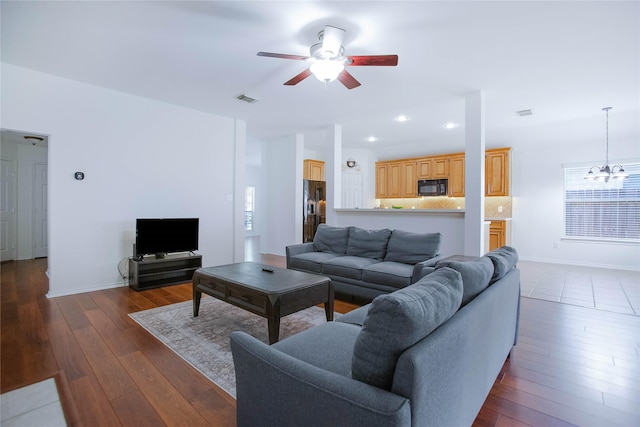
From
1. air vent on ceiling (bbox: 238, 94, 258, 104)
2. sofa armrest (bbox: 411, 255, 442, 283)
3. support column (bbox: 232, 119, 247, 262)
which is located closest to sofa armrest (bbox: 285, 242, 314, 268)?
support column (bbox: 232, 119, 247, 262)

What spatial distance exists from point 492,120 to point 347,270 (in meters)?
4.01

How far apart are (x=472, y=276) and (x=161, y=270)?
4103mm

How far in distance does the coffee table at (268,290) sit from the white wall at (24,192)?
576cm

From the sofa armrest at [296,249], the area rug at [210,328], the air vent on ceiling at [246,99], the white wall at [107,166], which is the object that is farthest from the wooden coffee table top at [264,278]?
the air vent on ceiling at [246,99]

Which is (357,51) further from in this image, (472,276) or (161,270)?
(161,270)

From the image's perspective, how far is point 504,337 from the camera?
2025 millimetres

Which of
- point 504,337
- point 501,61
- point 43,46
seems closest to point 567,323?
point 504,337

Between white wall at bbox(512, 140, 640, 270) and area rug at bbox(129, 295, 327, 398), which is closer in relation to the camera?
area rug at bbox(129, 295, 327, 398)

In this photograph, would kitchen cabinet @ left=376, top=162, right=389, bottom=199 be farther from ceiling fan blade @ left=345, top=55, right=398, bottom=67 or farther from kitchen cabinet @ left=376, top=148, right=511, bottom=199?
ceiling fan blade @ left=345, top=55, right=398, bottom=67

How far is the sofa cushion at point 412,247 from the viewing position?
11.7ft

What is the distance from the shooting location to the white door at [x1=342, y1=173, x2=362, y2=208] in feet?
26.5

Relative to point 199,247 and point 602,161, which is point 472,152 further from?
point 199,247

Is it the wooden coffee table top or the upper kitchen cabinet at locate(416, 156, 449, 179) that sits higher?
the upper kitchen cabinet at locate(416, 156, 449, 179)

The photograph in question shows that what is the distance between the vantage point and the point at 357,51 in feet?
10.1
